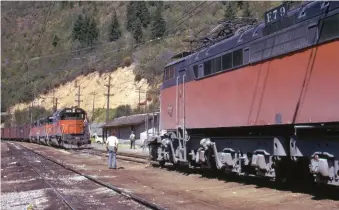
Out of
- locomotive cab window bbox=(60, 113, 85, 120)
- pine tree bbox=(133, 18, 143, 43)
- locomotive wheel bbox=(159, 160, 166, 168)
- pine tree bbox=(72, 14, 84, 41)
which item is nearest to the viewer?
locomotive wheel bbox=(159, 160, 166, 168)

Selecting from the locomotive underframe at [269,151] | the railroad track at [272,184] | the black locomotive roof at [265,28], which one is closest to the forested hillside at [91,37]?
the railroad track at [272,184]

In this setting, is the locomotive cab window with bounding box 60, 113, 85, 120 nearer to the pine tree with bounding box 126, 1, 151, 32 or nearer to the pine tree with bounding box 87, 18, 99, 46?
the pine tree with bounding box 126, 1, 151, 32

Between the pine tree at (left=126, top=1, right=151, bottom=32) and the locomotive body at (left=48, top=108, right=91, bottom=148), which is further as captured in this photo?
the pine tree at (left=126, top=1, right=151, bottom=32)

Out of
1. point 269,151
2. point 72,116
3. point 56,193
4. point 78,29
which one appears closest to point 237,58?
point 269,151

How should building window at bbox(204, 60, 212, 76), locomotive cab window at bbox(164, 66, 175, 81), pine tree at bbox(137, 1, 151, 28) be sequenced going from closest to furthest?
building window at bbox(204, 60, 212, 76), locomotive cab window at bbox(164, 66, 175, 81), pine tree at bbox(137, 1, 151, 28)

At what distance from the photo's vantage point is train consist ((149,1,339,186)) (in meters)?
9.93

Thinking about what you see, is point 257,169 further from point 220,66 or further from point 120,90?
point 120,90

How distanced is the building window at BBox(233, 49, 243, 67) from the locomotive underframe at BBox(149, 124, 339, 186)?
6.28 feet

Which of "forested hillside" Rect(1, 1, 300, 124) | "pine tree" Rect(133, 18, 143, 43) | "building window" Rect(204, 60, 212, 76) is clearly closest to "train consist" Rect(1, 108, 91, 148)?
"forested hillside" Rect(1, 1, 300, 124)

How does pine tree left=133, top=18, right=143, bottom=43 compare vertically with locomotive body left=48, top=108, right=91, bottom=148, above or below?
above

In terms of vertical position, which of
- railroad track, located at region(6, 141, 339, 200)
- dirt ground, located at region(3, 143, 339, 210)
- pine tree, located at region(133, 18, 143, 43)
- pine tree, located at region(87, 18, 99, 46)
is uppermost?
pine tree, located at region(87, 18, 99, 46)

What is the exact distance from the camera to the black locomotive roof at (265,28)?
1036 centimetres

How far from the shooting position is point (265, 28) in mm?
12352

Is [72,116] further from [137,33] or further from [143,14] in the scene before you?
[143,14]
